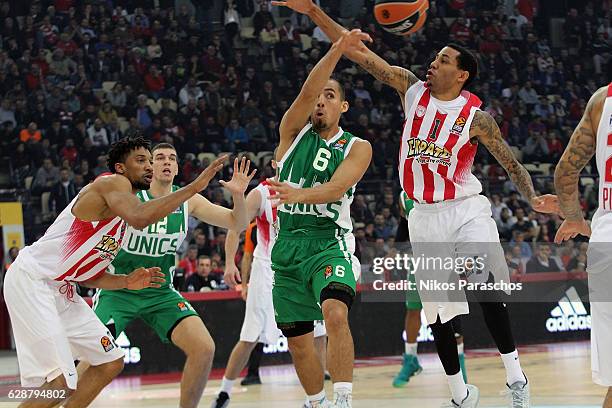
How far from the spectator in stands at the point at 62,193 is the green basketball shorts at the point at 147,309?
8.29 metres

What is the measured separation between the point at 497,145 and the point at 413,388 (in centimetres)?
375

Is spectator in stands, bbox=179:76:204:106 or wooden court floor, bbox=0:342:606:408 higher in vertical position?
spectator in stands, bbox=179:76:204:106

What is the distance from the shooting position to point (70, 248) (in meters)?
6.89

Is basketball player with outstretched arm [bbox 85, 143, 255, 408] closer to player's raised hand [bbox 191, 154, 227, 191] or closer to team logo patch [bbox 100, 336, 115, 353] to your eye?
team logo patch [bbox 100, 336, 115, 353]

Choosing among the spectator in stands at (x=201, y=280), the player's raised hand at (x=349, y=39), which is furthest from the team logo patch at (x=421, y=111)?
the spectator in stands at (x=201, y=280)

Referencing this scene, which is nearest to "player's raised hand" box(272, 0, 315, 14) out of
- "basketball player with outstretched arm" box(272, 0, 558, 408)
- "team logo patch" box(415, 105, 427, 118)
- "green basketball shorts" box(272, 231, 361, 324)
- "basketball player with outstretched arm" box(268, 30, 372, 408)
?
"basketball player with outstretched arm" box(272, 0, 558, 408)

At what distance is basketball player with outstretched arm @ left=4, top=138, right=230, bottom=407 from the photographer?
256 inches

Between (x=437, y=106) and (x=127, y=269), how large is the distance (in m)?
2.70

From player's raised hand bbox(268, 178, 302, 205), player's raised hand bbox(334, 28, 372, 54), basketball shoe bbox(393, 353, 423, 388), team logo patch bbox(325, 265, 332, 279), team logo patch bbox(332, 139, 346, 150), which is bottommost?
basketball shoe bbox(393, 353, 423, 388)

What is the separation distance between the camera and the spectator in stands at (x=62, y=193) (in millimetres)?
16109

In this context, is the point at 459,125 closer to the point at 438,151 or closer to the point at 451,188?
the point at 438,151

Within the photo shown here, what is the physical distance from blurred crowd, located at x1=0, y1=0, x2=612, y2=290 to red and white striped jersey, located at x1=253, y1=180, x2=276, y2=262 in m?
3.76

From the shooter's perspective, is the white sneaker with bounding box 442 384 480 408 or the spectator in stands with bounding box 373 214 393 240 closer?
the white sneaker with bounding box 442 384 480 408

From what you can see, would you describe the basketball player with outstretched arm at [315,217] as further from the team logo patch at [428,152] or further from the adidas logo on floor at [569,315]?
the adidas logo on floor at [569,315]
